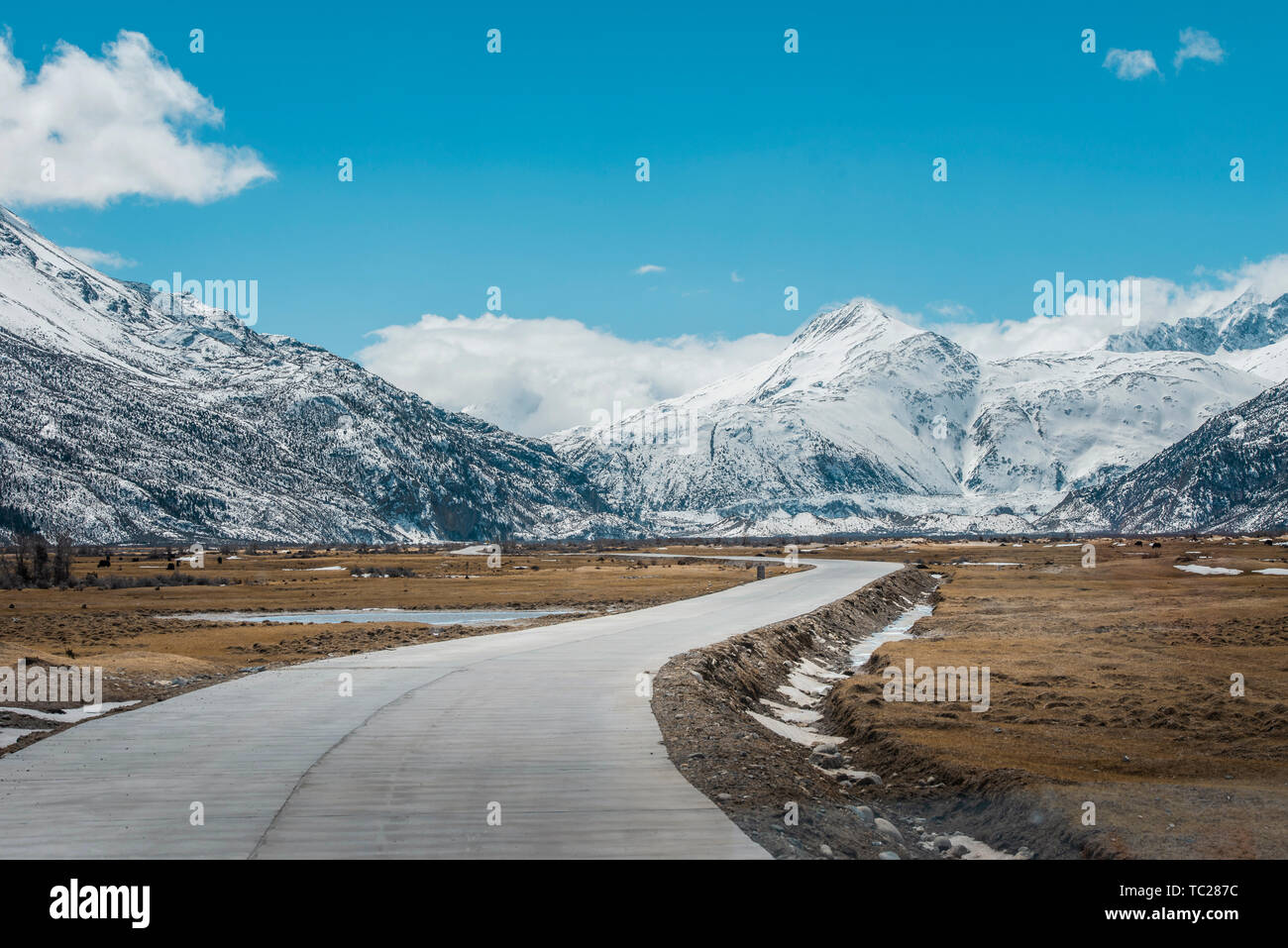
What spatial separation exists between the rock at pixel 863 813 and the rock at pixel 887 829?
10 cm

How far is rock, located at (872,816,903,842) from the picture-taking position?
1475 centimetres

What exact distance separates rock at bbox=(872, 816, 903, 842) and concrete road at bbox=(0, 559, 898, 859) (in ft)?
10.2

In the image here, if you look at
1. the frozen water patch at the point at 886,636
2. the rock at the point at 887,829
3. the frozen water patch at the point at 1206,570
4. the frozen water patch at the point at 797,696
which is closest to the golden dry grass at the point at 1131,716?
the frozen water patch at the point at 797,696

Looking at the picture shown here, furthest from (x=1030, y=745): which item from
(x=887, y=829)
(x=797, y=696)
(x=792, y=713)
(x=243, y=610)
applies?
(x=243, y=610)

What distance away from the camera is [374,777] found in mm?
14117

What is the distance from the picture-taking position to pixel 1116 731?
22.0 m

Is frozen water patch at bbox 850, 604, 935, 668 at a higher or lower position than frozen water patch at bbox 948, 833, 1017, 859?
lower

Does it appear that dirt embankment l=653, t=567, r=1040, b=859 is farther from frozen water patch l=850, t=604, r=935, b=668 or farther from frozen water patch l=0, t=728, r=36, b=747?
frozen water patch l=0, t=728, r=36, b=747

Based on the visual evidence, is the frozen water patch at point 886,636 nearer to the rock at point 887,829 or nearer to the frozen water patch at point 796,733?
the frozen water patch at point 796,733

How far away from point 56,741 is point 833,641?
3193 centimetres

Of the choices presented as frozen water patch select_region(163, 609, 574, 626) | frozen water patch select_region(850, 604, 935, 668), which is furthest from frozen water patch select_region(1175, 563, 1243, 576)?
frozen water patch select_region(163, 609, 574, 626)

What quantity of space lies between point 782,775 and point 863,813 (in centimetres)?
133

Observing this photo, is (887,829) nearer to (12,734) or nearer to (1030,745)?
(1030,745)
